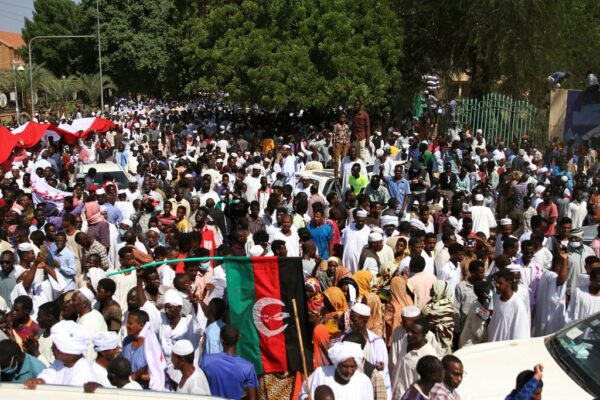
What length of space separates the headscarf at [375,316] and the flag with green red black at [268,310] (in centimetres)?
77

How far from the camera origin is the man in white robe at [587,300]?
22.7 ft

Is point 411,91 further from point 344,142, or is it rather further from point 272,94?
point 344,142

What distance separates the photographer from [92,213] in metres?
10.5

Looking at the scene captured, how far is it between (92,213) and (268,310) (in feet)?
16.7

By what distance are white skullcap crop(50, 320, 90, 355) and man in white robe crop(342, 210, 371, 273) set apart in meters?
4.56

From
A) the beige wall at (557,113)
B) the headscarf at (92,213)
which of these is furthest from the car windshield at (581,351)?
the beige wall at (557,113)

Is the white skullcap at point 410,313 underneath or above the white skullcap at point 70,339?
above

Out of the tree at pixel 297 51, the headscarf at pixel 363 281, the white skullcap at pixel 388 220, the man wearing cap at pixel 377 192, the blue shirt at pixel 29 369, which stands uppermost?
the tree at pixel 297 51

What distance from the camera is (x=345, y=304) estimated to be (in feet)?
21.9

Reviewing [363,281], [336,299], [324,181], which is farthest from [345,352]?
[324,181]

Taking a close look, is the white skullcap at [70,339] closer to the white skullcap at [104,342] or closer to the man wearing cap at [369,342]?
the white skullcap at [104,342]

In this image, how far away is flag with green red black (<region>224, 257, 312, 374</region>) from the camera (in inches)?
242

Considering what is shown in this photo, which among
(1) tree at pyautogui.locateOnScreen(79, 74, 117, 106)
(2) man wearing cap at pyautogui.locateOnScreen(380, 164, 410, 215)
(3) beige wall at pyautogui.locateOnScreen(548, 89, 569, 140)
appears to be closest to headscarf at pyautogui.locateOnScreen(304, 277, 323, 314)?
(2) man wearing cap at pyautogui.locateOnScreen(380, 164, 410, 215)

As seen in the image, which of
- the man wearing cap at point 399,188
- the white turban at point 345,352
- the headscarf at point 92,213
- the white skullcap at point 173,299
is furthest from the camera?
the man wearing cap at point 399,188
